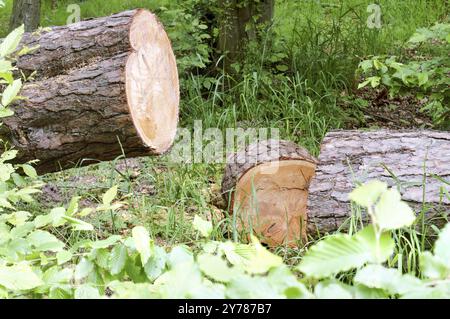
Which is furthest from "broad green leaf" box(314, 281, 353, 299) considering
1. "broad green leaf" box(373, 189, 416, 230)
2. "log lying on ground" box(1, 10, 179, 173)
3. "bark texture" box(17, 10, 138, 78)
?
"bark texture" box(17, 10, 138, 78)

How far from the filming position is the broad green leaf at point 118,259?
1533 mm

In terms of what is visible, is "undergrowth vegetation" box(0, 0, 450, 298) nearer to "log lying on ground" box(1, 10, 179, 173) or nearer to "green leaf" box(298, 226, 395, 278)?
"green leaf" box(298, 226, 395, 278)

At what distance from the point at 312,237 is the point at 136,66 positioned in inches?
49.2

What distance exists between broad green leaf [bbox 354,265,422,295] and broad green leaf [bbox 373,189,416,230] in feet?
0.21

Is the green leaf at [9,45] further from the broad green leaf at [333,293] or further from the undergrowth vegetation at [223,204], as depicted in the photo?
the broad green leaf at [333,293]

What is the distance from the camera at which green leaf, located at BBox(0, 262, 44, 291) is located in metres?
1.34

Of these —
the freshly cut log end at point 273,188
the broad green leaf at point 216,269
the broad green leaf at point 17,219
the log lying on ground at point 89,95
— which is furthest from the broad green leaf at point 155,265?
the freshly cut log end at point 273,188

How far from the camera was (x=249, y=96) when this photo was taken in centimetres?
504

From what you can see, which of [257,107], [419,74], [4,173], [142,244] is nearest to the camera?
[142,244]

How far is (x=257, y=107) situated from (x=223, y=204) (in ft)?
4.61

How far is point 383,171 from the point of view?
2.92 m

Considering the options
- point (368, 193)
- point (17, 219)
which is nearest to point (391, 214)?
point (368, 193)

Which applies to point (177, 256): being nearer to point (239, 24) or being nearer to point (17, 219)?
point (17, 219)

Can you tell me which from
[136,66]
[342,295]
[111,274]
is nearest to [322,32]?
[136,66]
